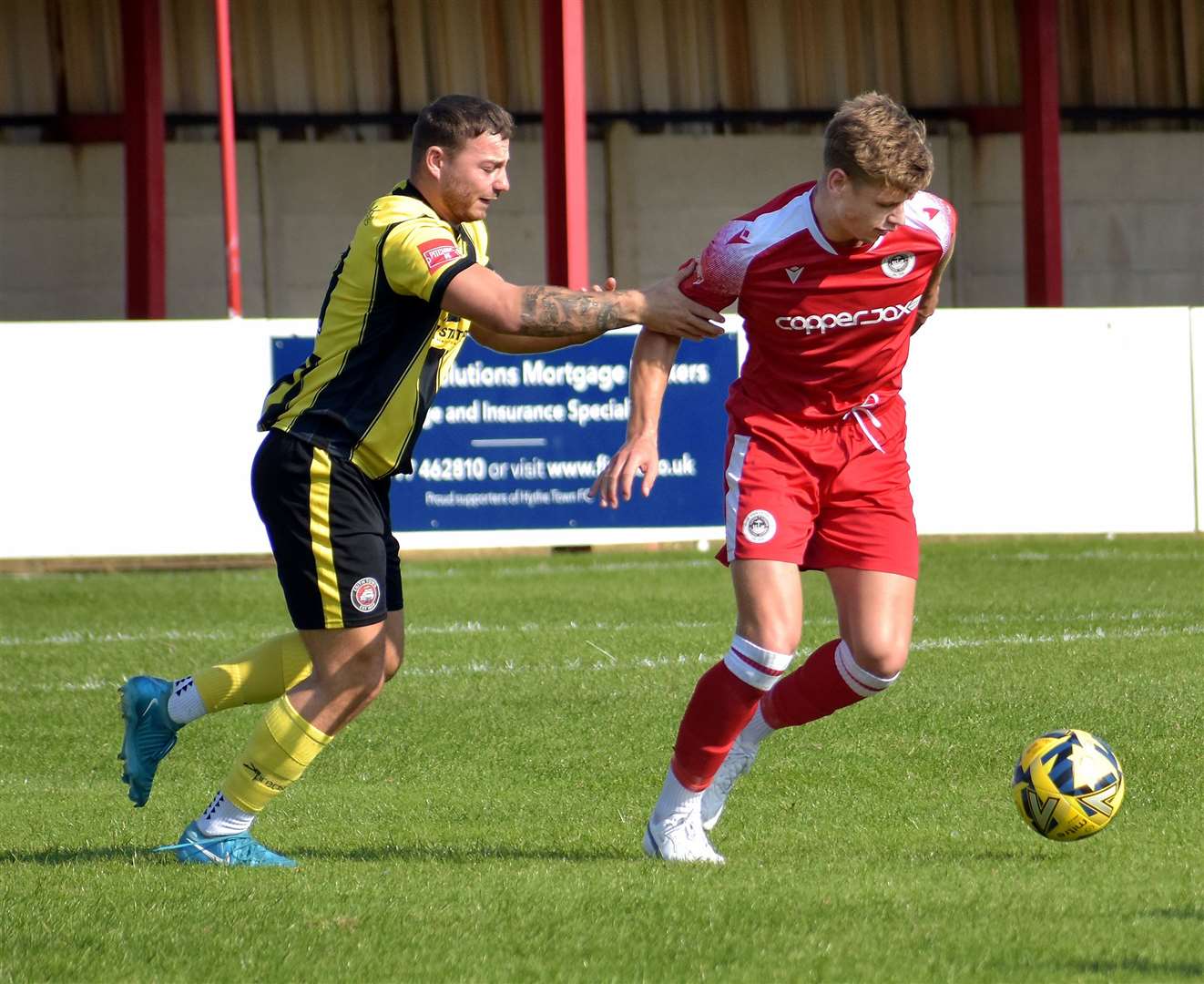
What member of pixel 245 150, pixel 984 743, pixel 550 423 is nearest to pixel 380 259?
pixel 984 743

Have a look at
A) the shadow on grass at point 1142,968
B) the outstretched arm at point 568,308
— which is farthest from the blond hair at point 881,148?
the shadow on grass at point 1142,968

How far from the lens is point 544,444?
41.5 ft

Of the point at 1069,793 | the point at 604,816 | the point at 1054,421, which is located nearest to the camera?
the point at 1069,793

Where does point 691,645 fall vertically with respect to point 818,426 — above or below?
below

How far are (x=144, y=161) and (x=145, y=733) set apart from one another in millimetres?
12741

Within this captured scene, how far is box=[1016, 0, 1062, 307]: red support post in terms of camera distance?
18375 millimetres

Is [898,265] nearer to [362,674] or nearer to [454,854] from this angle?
[362,674]

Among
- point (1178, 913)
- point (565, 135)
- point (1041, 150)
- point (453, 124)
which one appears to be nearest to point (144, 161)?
point (565, 135)

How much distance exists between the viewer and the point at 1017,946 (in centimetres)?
397

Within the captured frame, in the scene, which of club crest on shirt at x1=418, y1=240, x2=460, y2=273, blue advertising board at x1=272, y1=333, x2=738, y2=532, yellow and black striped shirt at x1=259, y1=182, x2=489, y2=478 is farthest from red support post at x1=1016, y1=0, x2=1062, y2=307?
club crest on shirt at x1=418, y1=240, x2=460, y2=273

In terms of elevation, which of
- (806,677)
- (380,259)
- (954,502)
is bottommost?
(954,502)

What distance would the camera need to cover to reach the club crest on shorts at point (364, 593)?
193 inches

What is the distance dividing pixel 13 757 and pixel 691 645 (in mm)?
3502

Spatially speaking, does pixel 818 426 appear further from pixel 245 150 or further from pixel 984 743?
pixel 245 150
